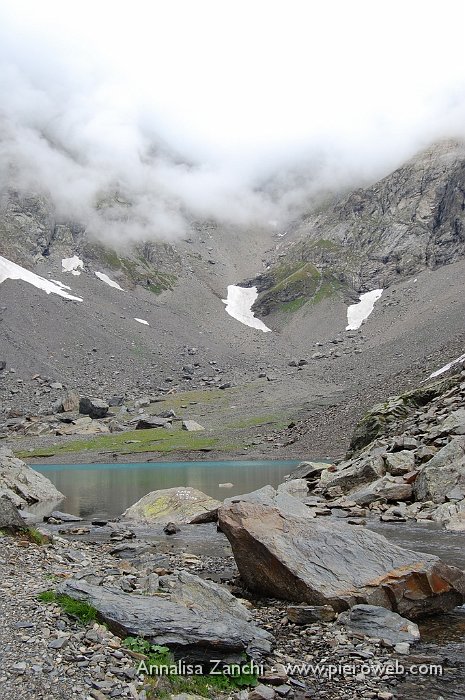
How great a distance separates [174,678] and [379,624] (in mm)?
6388

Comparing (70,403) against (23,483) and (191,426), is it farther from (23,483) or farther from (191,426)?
(23,483)

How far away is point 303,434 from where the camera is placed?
355ft

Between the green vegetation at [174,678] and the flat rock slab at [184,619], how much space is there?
27 cm

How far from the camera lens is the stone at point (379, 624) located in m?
13.9

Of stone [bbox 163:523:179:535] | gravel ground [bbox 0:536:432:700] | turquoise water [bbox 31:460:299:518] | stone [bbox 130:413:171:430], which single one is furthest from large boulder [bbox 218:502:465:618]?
stone [bbox 130:413:171:430]

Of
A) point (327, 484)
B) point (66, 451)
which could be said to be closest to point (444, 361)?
point (327, 484)

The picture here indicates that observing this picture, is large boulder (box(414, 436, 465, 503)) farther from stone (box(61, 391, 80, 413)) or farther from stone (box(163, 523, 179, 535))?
stone (box(61, 391, 80, 413))

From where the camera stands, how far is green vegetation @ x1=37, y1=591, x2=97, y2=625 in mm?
12000

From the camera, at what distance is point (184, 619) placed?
1231 centimetres

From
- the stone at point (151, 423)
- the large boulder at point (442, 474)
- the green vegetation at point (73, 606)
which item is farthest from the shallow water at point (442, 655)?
the stone at point (151, 423)

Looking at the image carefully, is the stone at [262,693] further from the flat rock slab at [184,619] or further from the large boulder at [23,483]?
the large boulder at [23,483]

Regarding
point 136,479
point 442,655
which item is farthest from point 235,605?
point 136,479

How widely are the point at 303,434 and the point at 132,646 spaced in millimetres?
99102

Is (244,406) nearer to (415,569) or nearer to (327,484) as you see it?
(327,484)
